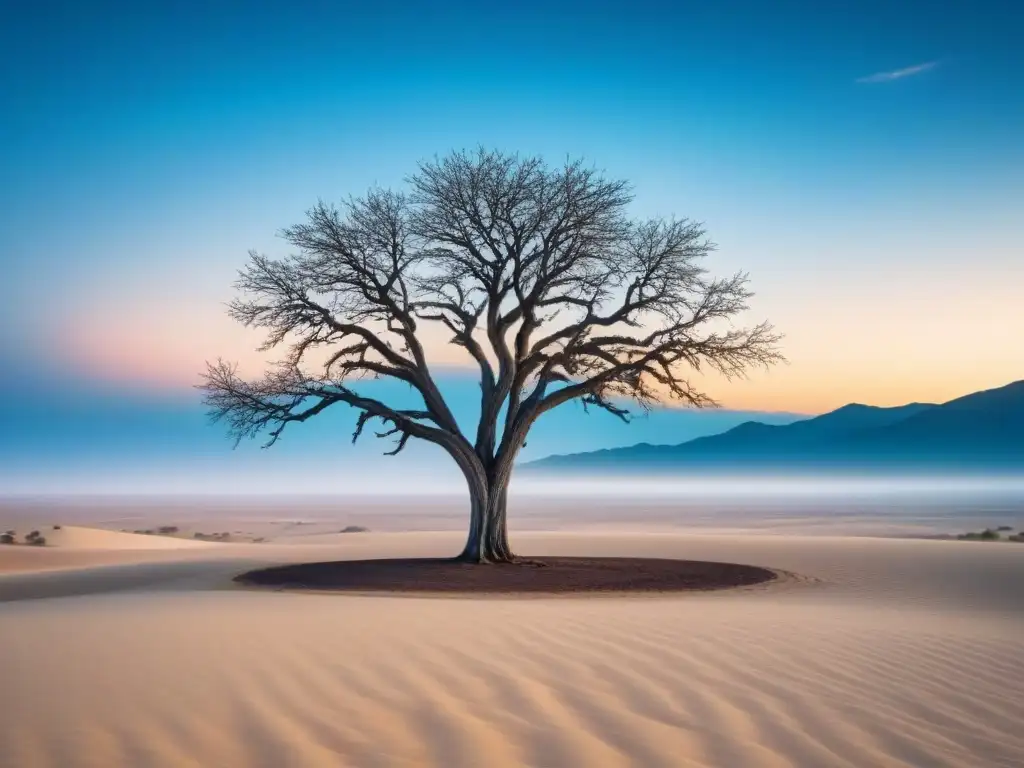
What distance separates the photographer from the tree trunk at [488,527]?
2234 centimetres

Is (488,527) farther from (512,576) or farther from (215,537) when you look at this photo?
(215,537)

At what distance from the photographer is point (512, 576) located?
756 inches

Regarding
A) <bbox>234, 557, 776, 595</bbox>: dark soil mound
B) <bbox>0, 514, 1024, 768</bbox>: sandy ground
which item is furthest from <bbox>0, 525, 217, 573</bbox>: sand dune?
<bbox>0, 514, 1024, 768</bbox>: sandy ground

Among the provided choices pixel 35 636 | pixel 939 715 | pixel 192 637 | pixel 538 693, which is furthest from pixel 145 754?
pixel 939 715

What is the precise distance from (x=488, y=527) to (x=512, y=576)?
336cm

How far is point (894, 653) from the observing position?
953 centimetres

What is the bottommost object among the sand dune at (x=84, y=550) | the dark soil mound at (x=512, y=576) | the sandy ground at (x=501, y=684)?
the sandy ground at (x=501, y=684)

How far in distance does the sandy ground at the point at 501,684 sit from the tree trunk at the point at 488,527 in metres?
8.34

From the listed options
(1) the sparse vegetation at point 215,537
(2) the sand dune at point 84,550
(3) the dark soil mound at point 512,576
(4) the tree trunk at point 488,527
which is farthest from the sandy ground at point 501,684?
(1) the sparse vegetation at point 215,537

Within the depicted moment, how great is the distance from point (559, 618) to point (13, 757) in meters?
6.41

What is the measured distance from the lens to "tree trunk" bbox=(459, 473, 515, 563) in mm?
22344

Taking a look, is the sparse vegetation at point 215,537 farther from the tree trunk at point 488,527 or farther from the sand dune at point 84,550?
the tree trunk at point 488,527

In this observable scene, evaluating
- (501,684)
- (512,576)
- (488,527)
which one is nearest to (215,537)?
(488,527)

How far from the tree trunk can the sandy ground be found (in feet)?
27.4
